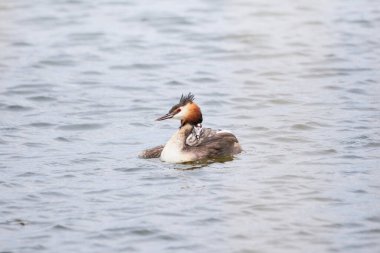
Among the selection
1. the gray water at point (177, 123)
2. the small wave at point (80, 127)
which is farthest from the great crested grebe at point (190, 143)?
the small wave at point (80, 127)

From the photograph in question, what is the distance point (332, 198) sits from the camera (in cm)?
1076

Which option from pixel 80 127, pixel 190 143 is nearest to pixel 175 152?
pixel 190 143

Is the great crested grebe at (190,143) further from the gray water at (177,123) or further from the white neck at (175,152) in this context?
the gray water at (177,123)

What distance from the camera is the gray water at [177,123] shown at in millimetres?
9984

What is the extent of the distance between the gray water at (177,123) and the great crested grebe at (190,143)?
0.61 feet

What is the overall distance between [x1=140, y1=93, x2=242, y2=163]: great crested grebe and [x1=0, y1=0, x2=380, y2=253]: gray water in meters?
0.19

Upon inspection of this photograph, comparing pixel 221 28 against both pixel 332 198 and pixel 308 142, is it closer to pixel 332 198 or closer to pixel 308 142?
pixel 308 142

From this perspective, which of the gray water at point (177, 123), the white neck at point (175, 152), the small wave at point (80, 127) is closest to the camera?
the gray water at point (177, 123)

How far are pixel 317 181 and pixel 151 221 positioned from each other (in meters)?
2.14

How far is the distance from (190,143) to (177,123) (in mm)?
1954

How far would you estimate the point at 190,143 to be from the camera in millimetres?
12781

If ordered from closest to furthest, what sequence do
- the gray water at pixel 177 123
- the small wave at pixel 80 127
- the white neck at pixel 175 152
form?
the gray water at pixel 177 123 < the white neck at pixel 175 152 < the small wave at pixel 80 127

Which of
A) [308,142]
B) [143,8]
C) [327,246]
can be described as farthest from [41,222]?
[143,8]

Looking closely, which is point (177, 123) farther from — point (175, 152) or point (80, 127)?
point (175, 152)
